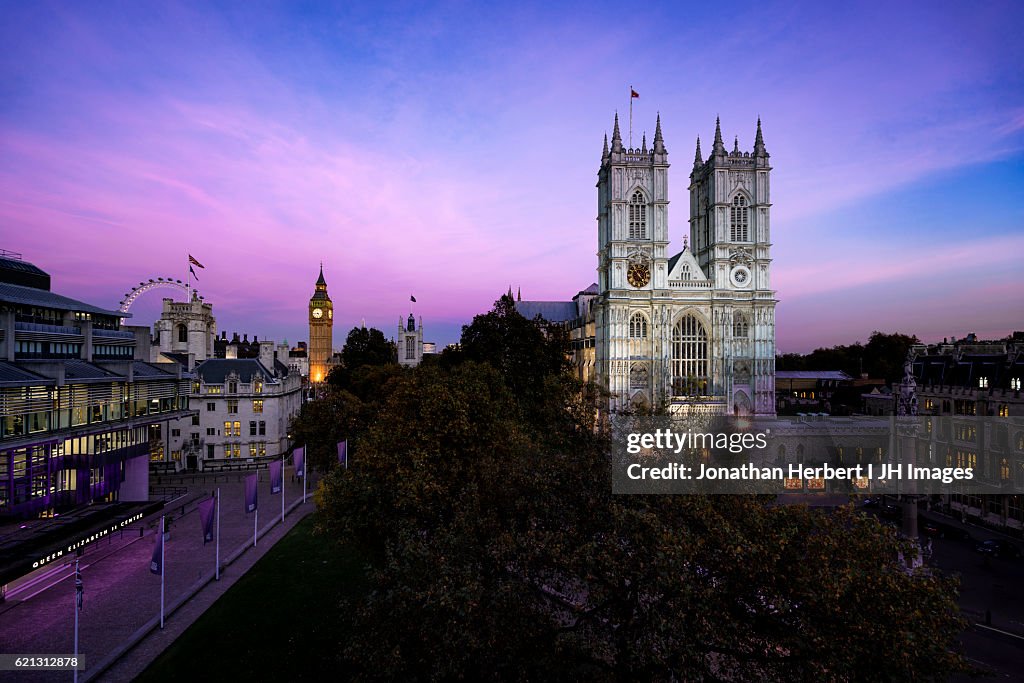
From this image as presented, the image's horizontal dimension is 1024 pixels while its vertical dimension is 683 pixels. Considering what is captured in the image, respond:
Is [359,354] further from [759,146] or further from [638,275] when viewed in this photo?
[759,146]

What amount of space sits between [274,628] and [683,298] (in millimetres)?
69354

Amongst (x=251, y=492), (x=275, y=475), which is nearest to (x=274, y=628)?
(x=251, y=492)

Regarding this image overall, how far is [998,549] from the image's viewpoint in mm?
39000

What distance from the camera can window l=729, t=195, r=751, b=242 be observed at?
8262 cm

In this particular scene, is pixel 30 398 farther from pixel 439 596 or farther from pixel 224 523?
pixel 439 596

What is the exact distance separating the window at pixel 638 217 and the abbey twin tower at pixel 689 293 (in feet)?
0.50

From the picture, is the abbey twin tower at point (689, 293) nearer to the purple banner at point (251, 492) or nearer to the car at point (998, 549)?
the car at point (998, 549)

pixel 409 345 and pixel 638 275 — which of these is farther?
pixel 409 345

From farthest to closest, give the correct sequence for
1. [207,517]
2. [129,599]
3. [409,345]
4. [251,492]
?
[409,345] → [251,492] → [207,517] → [129,599]

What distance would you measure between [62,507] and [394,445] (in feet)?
93.3

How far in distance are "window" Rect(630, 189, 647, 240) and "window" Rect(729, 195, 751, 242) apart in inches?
514

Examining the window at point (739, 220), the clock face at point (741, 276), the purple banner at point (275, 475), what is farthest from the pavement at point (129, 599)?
the window at point (739, 220)

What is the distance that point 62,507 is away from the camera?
39375 millimetres

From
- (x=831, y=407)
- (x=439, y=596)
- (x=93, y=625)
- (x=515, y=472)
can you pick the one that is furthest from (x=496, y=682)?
(x=831, y=407)
